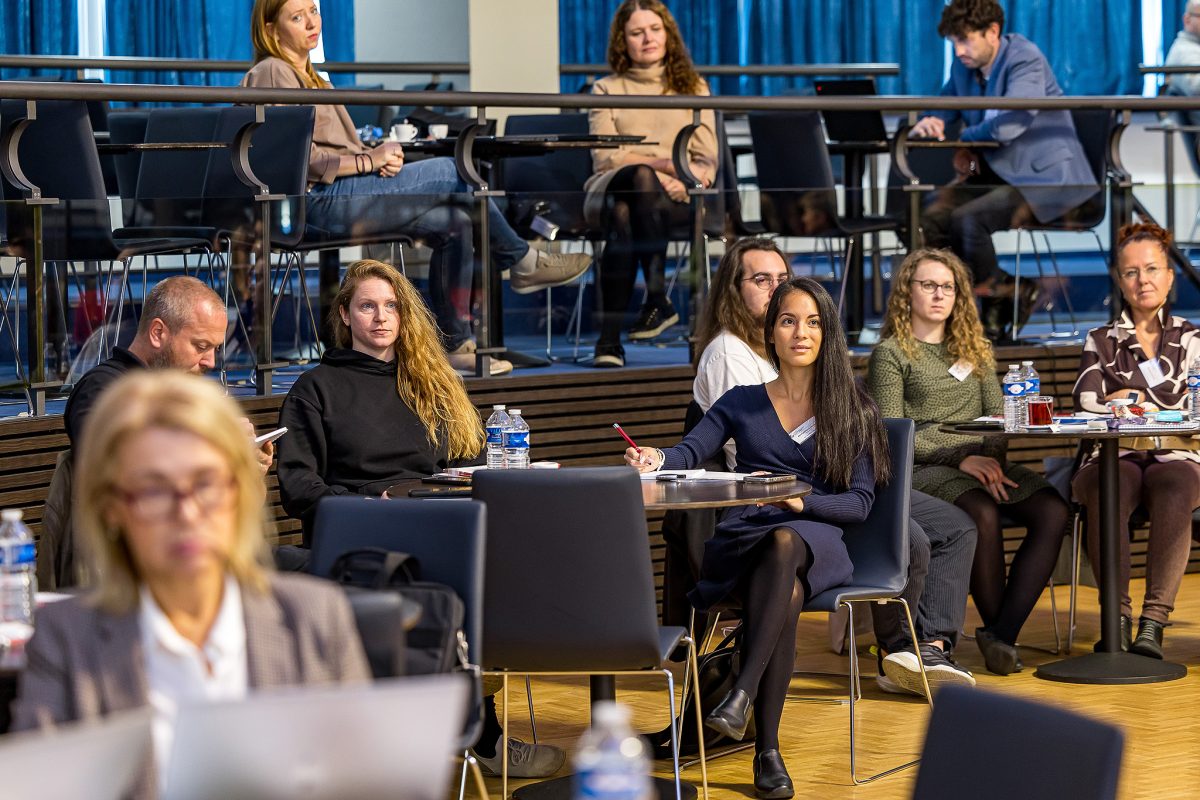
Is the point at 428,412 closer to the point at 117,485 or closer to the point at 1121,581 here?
the point at 1121,581

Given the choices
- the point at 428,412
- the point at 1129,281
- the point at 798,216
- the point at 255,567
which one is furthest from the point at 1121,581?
the point at 255,567

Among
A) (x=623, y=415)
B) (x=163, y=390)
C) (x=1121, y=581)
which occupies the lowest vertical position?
(x=1121, y=581)

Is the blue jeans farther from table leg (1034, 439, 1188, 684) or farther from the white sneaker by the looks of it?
table leg (1034, 439, 1188, 684)

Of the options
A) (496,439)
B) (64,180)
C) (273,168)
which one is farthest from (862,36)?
(496,439)

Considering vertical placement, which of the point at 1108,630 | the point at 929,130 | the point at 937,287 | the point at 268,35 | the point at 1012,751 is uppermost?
the point at 268,35

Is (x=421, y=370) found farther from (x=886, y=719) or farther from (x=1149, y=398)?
(x=1149, y=398)

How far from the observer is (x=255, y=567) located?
2.11 meters

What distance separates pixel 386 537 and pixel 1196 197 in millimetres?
4729

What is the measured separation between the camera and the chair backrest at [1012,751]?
6.58 feet

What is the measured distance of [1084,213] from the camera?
6.96 metres

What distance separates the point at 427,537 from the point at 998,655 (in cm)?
287

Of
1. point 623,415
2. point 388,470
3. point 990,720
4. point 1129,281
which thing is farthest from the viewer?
point 623,415

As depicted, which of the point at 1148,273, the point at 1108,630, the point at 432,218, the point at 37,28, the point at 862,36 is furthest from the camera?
the point at 862,36

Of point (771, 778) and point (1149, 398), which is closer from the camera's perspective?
point (771, 778)
